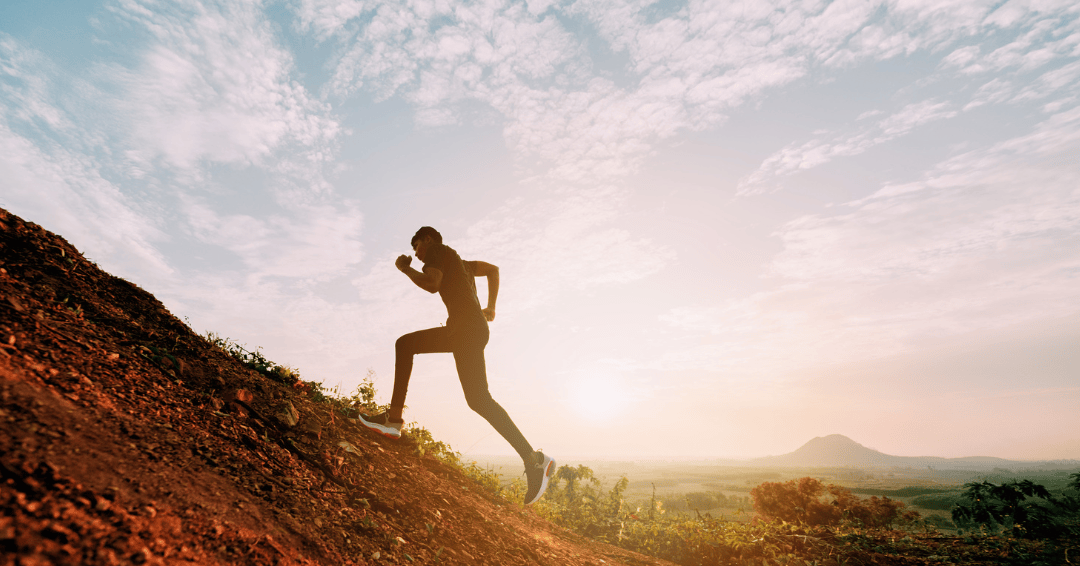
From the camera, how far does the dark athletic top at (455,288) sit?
4.21 m

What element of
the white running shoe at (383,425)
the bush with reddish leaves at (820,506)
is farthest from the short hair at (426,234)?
the bush with reddish leaves at (820,506)

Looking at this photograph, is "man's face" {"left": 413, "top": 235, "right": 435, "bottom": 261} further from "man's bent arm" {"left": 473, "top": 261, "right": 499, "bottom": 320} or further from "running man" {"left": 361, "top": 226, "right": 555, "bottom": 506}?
"man's bent arm" {"left": 473, "top": 261, "right": 499, "bottom": 320}

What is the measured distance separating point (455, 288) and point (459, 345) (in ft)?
1.93

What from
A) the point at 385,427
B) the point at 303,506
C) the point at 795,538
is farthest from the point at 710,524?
the point at 303,506

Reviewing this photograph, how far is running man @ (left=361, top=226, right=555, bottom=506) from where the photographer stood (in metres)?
4.20

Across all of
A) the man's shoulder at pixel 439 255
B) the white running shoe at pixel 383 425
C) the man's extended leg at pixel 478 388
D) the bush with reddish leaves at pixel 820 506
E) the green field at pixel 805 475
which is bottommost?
the green field at pixel 805 475

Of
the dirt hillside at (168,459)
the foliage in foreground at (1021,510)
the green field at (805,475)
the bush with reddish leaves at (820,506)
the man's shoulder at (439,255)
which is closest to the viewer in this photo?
the dirt hillside at (168,459)

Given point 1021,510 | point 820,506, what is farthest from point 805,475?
point 1021,510

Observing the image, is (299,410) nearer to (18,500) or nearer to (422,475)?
(422,475)

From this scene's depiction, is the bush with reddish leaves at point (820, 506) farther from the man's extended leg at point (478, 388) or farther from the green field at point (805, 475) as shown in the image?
the man's extended leg at point (478, 388)

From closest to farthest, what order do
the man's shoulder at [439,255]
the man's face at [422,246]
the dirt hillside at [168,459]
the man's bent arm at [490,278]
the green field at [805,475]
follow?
the dirt hillside at [168,459], the man's shoulder at [439,255], the man's face at [422,246], the man's bent arm at [490,278], the green field at [805,475]

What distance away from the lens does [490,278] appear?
5145mm

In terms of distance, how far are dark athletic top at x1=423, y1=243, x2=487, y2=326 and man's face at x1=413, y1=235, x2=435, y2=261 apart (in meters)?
0.08

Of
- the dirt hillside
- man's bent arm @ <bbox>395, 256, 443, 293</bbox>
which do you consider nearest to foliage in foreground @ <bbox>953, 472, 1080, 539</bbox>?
the dirt hillside
